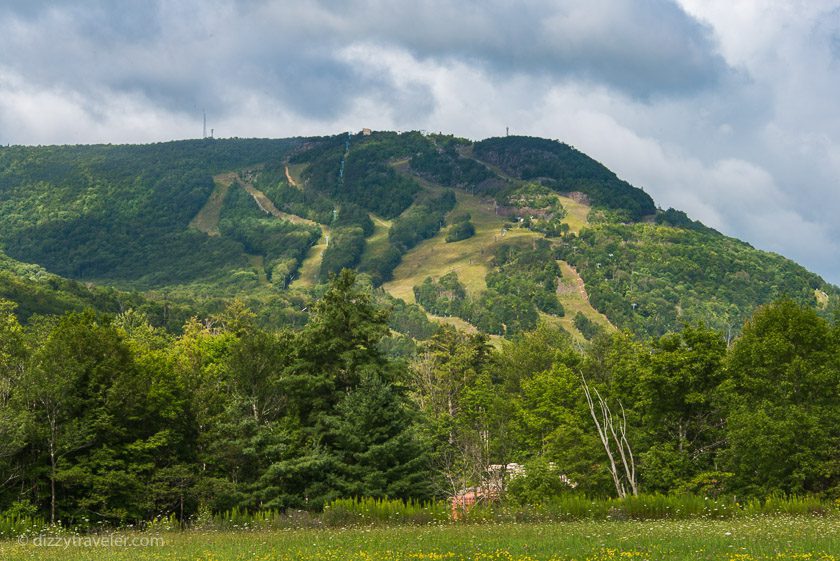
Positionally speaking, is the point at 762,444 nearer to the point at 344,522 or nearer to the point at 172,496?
the point at 344,522

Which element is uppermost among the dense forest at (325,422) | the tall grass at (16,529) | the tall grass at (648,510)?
the dense forest at (325,422)

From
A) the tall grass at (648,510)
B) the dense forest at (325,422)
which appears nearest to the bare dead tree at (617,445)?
the dense forest at (325,422)

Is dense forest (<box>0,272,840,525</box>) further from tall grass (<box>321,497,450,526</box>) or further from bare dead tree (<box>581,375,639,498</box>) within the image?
tall grass (<box>321,497,450,526</box>)

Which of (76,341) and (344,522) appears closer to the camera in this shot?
(344,522)

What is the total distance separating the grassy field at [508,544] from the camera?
28.4m

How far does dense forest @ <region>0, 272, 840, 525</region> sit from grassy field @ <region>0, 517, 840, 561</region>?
701 inches

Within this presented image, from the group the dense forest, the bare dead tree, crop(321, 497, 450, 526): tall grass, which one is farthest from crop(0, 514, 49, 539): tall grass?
the bare dead tree

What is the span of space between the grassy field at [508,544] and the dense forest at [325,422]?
17.8 meters

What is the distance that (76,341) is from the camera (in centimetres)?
5847

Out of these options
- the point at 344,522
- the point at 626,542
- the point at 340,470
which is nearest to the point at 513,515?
the point at 344,522

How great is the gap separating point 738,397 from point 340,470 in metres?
28.7

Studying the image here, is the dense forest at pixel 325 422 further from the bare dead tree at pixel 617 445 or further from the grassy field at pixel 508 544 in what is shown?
the grassy field at pixel 508 544

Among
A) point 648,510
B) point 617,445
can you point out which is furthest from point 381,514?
point 617,445

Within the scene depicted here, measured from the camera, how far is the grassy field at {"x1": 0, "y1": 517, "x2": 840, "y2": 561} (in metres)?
28.4
